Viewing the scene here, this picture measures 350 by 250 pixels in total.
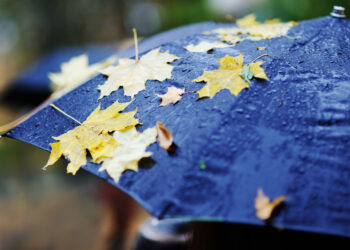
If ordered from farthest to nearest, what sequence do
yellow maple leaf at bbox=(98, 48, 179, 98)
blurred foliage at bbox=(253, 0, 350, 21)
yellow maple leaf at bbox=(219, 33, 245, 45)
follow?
1. blurred foliage at bbox=(253, 0, 350, 21)
2. yellow maple leaf at bbox=(219, 33, 245, 45)
3. yellow maple leaf at bbox=(98, 48, 179, 98)

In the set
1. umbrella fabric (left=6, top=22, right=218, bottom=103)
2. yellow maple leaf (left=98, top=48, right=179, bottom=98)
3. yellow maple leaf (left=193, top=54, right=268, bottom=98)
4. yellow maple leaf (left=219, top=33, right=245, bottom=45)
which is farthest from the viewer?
umbrella fabric (left=6, top=22, right=218, bottom=103)

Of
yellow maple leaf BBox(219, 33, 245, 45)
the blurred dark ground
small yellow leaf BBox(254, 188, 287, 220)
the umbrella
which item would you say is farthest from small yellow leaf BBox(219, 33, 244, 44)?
the umbrella

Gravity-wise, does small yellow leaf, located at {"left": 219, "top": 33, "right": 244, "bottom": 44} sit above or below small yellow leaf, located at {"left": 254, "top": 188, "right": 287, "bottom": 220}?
above

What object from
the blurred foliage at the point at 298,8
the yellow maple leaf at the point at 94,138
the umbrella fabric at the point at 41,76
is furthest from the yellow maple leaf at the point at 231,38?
the blurred foliage at the point at 298,8

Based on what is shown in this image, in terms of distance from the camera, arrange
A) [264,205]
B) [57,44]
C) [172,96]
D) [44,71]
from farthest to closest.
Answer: [57,44] < [44,71] < [172,96] < [264,205]

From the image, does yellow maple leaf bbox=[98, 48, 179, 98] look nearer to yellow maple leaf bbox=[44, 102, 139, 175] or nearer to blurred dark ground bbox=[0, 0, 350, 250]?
yellow maple leaf bbox=[44, 102, 139, 175]

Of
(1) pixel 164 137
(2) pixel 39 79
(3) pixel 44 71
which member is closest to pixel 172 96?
(1) pixel 164 137

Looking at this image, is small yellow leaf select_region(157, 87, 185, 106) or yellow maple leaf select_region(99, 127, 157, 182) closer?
yellow maple leaf select_region(99, 127, 157, 182)

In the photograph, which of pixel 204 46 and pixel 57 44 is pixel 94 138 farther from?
pixel 57 44
